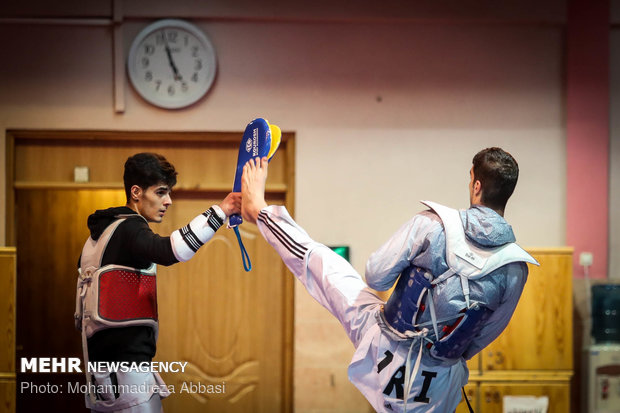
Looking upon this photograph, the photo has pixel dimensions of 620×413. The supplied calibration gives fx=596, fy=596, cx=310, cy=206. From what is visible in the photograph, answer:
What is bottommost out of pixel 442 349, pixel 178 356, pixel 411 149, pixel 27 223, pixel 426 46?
pixel 178 356

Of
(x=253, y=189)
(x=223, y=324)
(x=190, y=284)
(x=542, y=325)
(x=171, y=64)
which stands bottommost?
(x=223, y=324)

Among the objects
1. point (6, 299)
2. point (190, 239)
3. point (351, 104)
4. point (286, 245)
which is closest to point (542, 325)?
point (351, 104)

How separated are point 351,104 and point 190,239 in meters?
2.11

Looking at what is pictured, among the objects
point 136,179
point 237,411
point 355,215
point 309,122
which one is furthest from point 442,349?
point 237,411

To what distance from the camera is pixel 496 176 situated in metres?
2.00

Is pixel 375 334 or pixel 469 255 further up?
pixel 469 255

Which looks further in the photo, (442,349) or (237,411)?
(237,411)

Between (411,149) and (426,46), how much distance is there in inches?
27.9

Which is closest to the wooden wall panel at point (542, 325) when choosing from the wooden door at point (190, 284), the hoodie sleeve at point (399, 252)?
the wooden door at point (190, 284)

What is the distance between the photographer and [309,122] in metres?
4.03

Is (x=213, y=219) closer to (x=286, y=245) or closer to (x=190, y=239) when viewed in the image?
(x=190, y=239)

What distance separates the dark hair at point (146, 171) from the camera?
7.72 ft

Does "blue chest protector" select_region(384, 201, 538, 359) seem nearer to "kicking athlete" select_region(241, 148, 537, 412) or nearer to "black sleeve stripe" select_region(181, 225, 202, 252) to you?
"kicking athlete" select_region(241, 148, 537, 412)

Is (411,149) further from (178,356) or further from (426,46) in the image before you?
(178,356)
